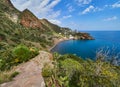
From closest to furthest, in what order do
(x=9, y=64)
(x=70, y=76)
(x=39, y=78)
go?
1. (x=39, y=78)
2. (x=70, y=76)
3. (x=9, y=64)

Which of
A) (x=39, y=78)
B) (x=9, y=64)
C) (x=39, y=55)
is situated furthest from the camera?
(x=39, y=55)

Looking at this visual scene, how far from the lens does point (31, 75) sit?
1076 centimetres

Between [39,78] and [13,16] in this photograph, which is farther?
[13,16]

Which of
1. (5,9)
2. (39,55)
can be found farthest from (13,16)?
(39,55)

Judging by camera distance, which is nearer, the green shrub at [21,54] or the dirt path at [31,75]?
Result: the dirt path at [31,75]

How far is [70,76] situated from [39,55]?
19.5ft

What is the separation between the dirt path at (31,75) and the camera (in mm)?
9234

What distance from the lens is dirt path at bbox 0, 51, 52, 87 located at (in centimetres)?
923

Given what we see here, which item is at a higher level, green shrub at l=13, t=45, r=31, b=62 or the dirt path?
green shrub at l=13, t=45, r=31, b=62

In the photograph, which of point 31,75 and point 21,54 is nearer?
point 31,75

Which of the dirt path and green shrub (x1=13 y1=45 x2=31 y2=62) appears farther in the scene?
green shrub (x1=13 y1=45 x2=31 y2=62)

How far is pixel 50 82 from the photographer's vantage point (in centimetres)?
949

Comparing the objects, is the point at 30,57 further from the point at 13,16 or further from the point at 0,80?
the point at 13,16

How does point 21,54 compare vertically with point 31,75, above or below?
above
